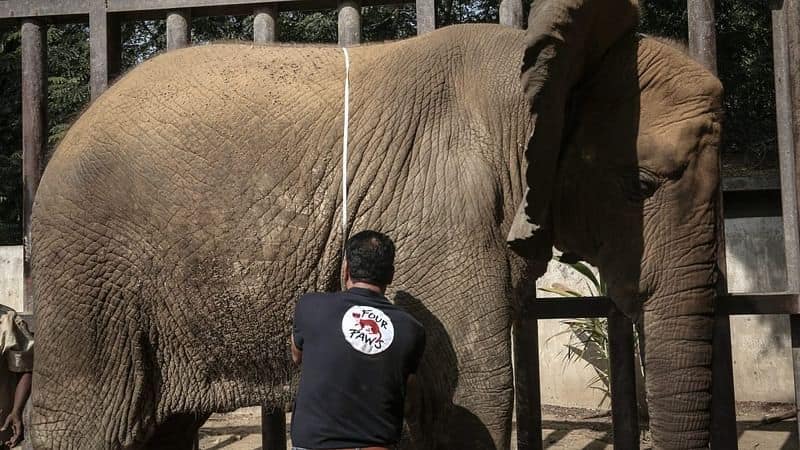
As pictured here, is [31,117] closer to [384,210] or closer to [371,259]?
[384,210]

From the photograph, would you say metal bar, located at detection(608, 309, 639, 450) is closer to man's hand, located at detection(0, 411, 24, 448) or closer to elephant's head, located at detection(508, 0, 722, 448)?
elephant's head, located at detection(508, 0, 722, 448)

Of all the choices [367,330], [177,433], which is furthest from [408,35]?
[367,330]

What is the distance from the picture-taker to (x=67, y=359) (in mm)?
4559

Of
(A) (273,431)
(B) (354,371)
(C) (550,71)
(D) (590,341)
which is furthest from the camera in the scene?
(D) (590,341)

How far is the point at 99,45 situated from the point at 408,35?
1258cm

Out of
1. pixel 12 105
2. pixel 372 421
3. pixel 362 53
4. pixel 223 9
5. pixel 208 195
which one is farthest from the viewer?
pixel 12 105

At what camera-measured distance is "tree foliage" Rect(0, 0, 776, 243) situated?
17484 millimetres

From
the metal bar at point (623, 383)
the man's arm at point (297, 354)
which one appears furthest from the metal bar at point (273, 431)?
the man's arm at point (297, 354)

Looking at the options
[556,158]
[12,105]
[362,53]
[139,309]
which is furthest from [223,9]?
[12,105]

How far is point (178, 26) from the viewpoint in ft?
19.0

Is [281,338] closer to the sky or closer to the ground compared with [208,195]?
closer to the ground

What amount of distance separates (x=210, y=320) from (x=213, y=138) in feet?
2.76

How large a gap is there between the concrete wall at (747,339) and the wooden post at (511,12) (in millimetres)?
5527

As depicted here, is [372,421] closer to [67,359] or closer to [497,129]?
[497,129]
